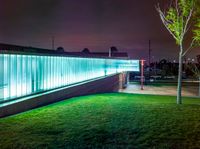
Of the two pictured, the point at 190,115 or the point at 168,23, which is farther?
the point at 168,23

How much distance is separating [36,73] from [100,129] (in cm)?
440

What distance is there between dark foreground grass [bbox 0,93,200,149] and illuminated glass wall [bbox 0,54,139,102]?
1.07 meters

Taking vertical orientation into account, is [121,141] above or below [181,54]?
below

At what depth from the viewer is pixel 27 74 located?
8945mm

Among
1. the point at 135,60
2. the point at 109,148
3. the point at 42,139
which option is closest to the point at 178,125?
the point at 109,148

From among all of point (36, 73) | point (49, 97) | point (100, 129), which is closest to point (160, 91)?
point (49, 97)

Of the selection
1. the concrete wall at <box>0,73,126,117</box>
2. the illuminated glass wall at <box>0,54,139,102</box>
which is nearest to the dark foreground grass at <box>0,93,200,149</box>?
the concrete wall at <box>0,73,126,117</box>

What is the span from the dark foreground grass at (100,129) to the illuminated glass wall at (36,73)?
1069mm

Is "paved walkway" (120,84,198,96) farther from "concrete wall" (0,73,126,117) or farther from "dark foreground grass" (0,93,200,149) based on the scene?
"dark foreground grass" (0,93,200,149)

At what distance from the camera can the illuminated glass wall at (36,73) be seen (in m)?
7.79

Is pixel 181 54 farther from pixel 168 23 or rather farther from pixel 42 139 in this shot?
pixel 42 139

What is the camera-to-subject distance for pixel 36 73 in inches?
377

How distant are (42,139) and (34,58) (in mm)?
4657

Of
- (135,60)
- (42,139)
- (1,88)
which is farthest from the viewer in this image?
(135,60)
